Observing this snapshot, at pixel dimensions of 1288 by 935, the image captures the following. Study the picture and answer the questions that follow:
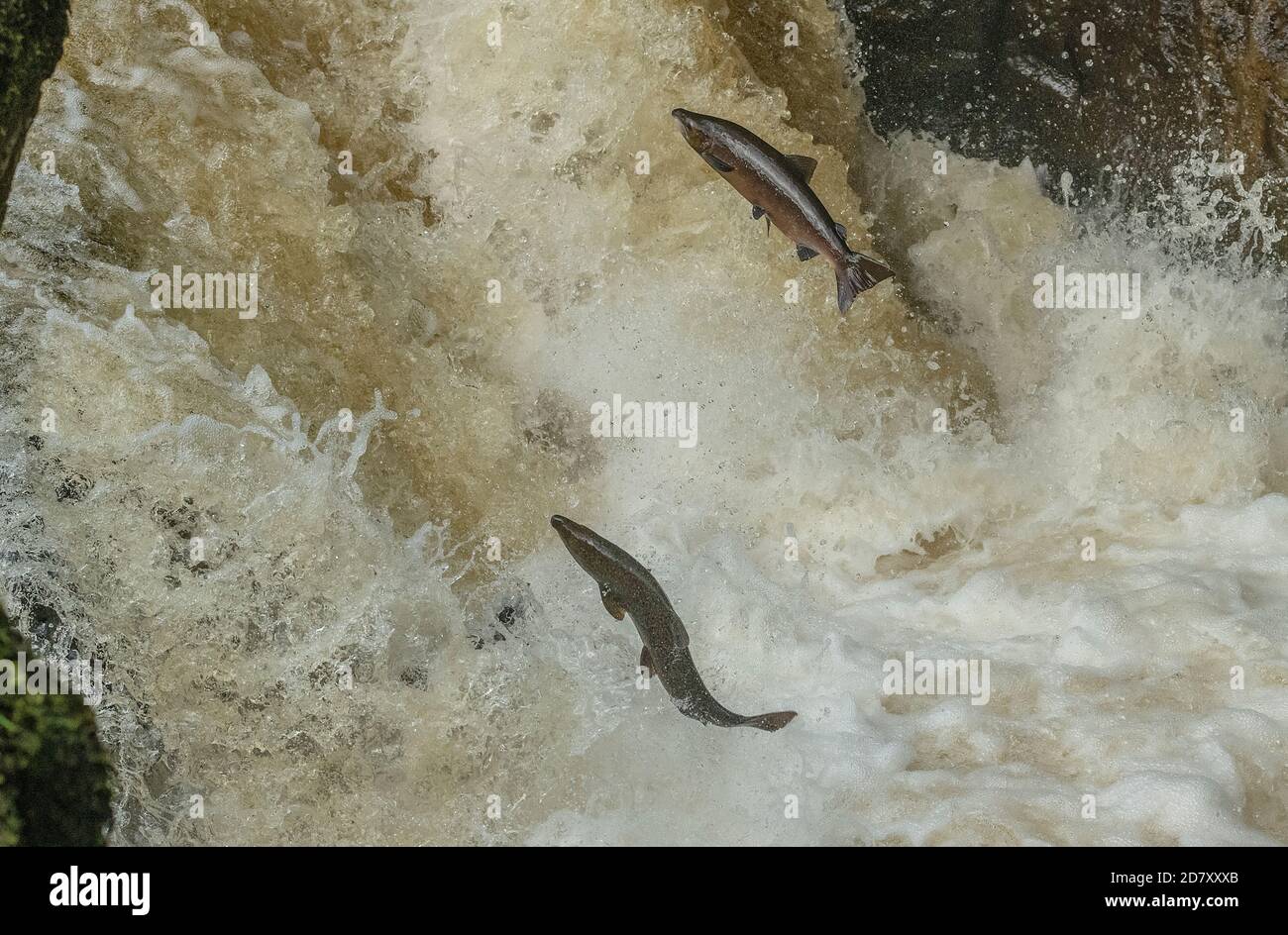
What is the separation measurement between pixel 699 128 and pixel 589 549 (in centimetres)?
135

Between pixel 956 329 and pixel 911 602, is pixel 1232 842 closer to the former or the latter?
pixel 911 602

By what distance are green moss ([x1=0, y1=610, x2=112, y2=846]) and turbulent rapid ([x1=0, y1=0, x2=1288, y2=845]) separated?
26 centimetres

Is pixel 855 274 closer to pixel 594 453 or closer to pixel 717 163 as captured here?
pixel 717 163

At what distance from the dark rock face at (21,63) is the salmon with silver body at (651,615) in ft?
6.14

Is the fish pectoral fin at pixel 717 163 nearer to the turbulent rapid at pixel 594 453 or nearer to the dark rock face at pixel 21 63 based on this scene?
the turbulent rapid at pixel 594 453

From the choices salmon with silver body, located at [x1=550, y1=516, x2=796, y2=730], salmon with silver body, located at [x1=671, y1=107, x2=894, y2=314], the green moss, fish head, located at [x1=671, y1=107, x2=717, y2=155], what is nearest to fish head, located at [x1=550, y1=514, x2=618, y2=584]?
salmon with silver body, located at [x1=550, y1=516, x2=796, y2=730]

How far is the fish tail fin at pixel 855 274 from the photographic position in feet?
13.4

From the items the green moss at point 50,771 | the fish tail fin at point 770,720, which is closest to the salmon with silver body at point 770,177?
the fish tail fin at point 770,720

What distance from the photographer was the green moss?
3.25 metres

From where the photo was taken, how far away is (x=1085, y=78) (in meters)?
5.35

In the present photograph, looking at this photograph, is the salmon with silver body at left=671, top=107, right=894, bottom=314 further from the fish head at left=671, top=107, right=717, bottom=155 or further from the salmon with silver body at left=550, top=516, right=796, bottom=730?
the salmon with silver body at left=550, top=516, right=796, bottom=730

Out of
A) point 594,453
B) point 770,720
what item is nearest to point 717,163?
point 594,453

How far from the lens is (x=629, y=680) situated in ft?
14.2
